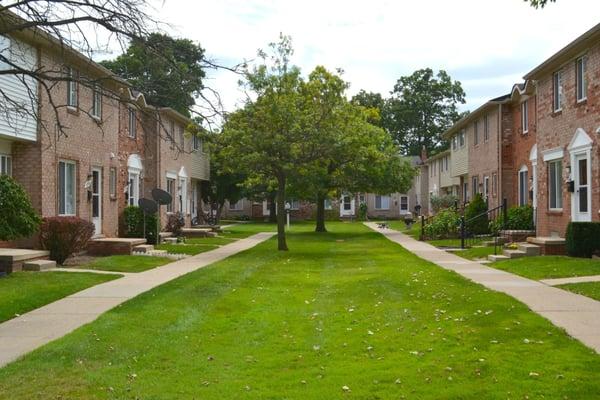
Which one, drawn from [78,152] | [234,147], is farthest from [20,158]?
[234,147]

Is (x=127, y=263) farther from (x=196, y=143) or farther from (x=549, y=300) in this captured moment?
(x=196, y=143)

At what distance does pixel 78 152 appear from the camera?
20.3m

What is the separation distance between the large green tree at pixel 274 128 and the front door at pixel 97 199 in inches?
163

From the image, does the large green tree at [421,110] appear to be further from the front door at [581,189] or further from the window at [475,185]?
the front door at [581,189]

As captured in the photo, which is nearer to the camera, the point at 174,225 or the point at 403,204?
the point at 174,225

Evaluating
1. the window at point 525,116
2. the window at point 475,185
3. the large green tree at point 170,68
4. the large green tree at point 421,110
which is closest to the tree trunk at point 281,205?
the window at point 525,116

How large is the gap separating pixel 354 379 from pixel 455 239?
2340 cm

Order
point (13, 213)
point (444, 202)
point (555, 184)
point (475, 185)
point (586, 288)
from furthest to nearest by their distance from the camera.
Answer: point (444, 202)
point (475, 185)
point (555, 184)
point (13, 213)
point (586, 288)

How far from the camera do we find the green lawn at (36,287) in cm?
1072

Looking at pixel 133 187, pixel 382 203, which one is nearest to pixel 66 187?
pixel 133 187

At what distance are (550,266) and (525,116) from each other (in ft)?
37.9

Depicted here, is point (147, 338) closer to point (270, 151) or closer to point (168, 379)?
point (168, 379)

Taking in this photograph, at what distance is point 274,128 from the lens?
71.3 ft

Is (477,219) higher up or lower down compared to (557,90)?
lower down
